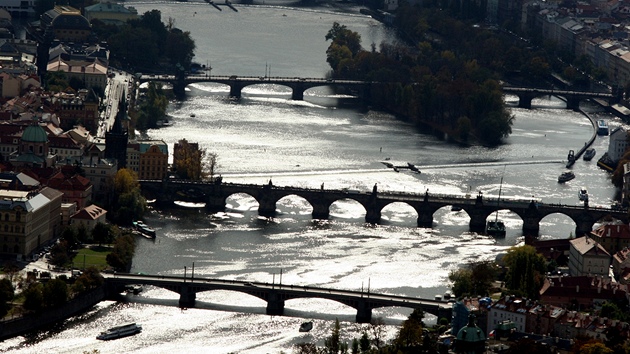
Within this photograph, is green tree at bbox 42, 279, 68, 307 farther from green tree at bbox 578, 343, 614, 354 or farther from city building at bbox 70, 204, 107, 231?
green tree at bbox 578, 343, 614, 354

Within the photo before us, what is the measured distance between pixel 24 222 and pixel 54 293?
778 centimetres

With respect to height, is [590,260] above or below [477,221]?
above

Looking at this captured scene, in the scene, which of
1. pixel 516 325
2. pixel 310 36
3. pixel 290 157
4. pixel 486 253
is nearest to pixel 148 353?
pixel 516 325

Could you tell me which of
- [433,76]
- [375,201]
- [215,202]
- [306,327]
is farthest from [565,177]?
[306,327]

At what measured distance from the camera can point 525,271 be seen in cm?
9500

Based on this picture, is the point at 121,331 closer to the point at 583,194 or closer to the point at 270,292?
the point at 270,292

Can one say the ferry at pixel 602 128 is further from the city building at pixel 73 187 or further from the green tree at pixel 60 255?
the green tree at pixel 60 255

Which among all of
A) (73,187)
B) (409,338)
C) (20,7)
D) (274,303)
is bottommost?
(274,303)

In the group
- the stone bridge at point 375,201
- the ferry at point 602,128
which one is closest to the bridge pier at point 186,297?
the stone bridge at point 375,201

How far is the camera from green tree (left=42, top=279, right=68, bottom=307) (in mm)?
89688

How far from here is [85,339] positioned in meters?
87.6

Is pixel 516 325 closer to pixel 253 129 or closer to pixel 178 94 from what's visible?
pixel 253 129

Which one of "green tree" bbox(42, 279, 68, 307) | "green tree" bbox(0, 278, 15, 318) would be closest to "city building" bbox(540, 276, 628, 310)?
"green tree" bbox(42, 279, 68, 307)

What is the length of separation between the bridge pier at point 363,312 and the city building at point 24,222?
44.8ft
